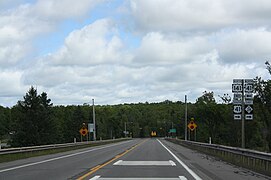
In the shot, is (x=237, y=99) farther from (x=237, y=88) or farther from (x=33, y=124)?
(x=33, y=124)

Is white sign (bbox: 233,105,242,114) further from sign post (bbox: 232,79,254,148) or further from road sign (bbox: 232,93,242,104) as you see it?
road sign (bbox: 232,93,242,104)

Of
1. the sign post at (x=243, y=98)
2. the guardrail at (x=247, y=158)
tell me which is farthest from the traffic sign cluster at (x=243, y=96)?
the guardrail at (x=247, y=158)

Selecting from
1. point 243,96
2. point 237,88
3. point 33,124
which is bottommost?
point 33,124

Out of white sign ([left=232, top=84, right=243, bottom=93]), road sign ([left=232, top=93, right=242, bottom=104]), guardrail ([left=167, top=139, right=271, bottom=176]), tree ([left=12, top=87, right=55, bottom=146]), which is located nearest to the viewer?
guardrail ([left=167, top=139, right=271, bottom=176])

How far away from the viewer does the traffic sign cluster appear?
1007 inches

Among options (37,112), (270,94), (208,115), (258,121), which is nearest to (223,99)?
(208,115)

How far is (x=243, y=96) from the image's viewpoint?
25609 mm

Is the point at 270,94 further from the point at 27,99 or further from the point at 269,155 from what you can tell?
→ the point at 27,99

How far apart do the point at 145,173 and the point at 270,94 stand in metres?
45.8

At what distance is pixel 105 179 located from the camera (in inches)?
585

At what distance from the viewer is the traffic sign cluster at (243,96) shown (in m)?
25.6

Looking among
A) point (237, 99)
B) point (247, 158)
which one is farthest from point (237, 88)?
point (247, 158)

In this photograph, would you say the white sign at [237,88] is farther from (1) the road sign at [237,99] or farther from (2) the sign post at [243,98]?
(1) the road sign at [237,99]

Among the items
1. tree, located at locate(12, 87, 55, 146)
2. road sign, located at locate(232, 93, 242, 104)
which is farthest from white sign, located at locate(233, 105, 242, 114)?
tree, located at locate(12, 87, 55, 146)
